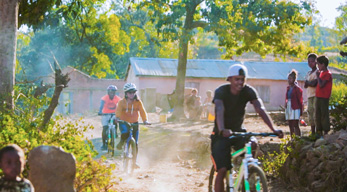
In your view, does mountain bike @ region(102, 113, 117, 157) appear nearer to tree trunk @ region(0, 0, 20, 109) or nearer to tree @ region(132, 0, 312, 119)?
tree trunk @ region(0, 0, 20, 109)

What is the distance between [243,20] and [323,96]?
13.6m

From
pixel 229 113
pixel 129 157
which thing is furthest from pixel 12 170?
pixel 129 157

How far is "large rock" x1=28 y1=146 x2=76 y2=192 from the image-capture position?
511 centimetres

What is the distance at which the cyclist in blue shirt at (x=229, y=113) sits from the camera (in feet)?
18.4

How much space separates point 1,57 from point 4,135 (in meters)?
3.21

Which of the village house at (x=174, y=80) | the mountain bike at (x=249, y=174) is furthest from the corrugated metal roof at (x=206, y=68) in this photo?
the mountain bike at (x=249, y=174)

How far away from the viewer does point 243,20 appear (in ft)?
73.6

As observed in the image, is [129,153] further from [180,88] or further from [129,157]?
[180,88]

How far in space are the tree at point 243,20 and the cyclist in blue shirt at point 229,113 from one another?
16.9m

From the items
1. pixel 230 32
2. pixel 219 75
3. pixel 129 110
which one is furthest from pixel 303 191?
pixel 219 75

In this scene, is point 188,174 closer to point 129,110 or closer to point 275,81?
point 129,110

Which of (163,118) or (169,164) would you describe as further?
(163,118)

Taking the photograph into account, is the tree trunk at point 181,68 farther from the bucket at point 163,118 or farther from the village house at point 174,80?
the village house at point 174,80

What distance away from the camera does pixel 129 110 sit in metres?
10.3
